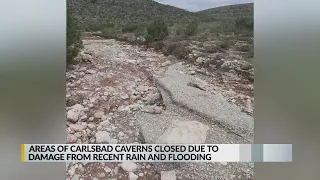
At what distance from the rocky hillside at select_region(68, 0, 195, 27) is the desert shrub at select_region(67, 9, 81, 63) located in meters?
0.05

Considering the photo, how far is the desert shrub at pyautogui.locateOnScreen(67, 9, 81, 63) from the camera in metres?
2.12

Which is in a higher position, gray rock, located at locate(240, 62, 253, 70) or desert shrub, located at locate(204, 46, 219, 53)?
desert shrub, located at locate(204, 46, 219, 53)

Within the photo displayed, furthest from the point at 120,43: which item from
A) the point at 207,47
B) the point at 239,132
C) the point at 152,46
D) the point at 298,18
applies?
the point at 298,18

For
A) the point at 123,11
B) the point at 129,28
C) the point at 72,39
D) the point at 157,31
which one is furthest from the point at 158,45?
the point at 72,39

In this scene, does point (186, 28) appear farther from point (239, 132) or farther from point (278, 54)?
point (239, 132)

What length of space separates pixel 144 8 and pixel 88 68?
63cm

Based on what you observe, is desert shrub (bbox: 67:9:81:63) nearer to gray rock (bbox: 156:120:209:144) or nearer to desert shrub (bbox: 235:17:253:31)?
gray rock (bbox: 156:120:209:144)

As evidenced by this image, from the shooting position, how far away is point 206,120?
2174 millimetres

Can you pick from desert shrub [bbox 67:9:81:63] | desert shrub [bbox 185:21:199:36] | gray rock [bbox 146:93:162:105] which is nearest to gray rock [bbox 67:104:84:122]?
desert shrub [bbox 67:9:81:63]
